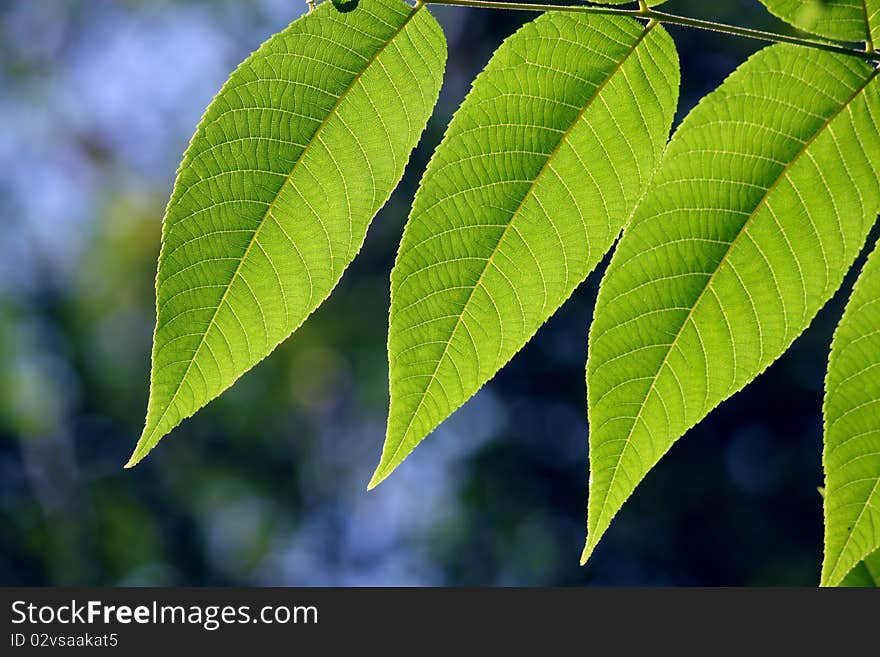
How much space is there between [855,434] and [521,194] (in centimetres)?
65

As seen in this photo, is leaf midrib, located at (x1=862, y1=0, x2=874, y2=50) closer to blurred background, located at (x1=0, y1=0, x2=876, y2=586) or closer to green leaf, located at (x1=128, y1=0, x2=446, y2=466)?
green leaf, located at (x1=128, y1=0, x2=446, y2=466)

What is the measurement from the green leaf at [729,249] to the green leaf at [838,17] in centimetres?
4

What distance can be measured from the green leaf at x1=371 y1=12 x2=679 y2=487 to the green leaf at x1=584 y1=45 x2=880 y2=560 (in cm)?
7

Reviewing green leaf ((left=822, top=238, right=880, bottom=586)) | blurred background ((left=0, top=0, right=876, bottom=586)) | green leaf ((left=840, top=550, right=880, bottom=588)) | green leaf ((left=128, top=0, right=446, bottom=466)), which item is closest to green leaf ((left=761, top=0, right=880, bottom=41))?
green leaf ((left=822, top=238, right=880, bottom=586))

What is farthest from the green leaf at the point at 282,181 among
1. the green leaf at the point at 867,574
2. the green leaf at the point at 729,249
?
the green leaf at the point at 867,574

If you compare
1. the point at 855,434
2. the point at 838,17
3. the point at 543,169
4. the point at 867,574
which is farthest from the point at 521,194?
the point at 867,574

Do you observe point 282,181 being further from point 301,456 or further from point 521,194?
point 301,456

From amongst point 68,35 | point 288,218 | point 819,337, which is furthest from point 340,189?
point 68,35

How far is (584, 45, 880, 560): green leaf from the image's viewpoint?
1.26 m

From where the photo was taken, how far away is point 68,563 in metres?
16.4

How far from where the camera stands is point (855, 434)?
4.34ft

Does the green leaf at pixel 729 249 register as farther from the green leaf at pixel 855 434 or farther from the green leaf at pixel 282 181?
the green leaf at pixel 282 181

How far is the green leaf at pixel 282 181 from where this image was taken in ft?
3.83

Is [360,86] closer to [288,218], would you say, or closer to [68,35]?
[288,218]
